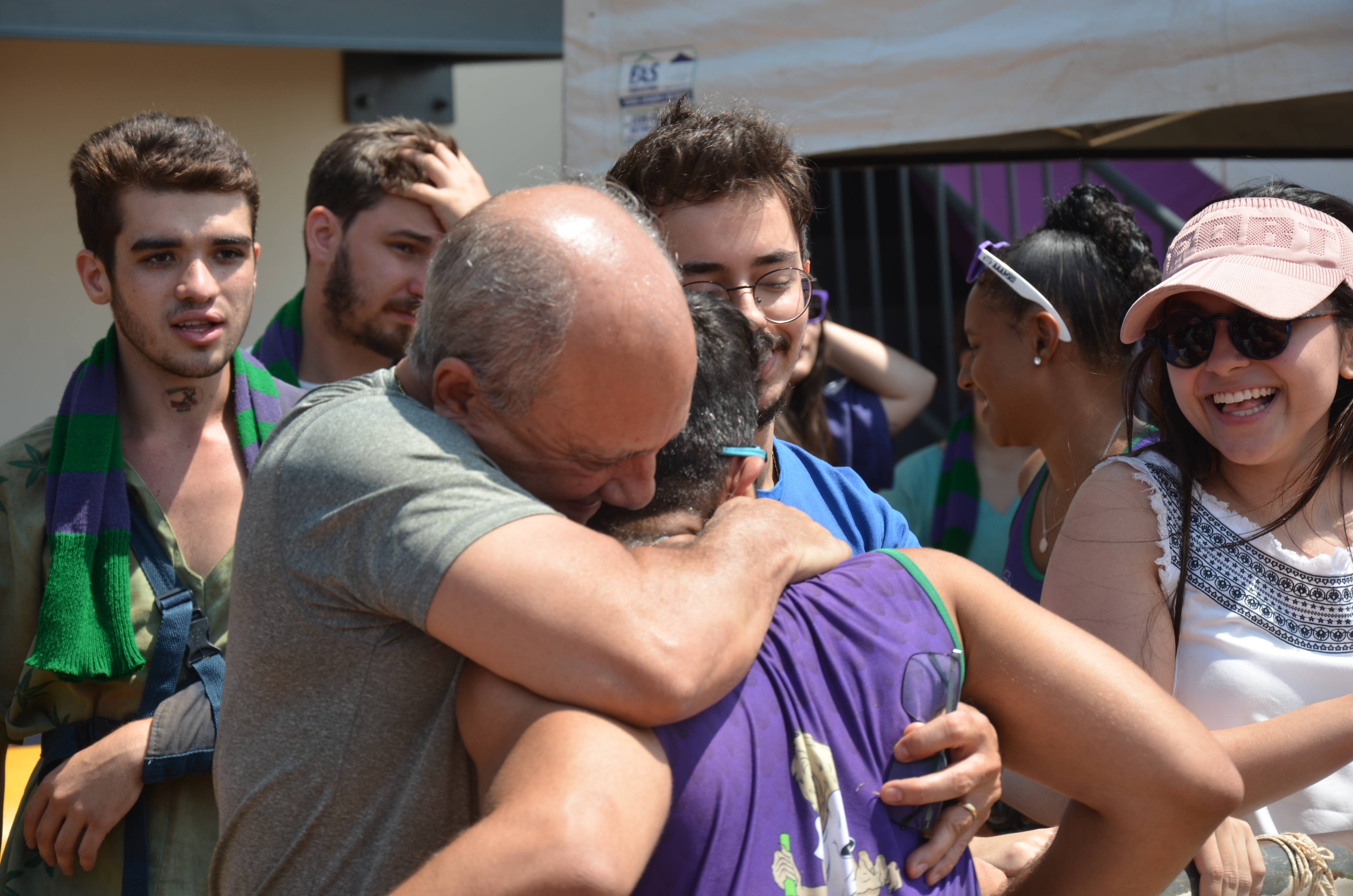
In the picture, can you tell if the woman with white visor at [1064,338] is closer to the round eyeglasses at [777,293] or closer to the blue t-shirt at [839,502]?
the blue t-shirt at [839,502]

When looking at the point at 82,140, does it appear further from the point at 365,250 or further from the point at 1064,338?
the point at 1064,338

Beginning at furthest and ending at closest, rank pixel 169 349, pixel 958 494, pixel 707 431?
pixel 958 494 < pixel 169 349 < pixel 707 431

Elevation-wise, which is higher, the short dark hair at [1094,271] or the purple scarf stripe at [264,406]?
the short dark hair at [1094,271]

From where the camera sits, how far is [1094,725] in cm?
137

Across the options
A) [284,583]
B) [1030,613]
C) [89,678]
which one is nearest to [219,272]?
[89,678]

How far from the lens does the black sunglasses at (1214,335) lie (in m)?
2.04

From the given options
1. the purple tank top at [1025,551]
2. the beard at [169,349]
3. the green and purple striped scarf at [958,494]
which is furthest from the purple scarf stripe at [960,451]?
the beard at [169,349]

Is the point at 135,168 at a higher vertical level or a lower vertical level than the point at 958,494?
higher

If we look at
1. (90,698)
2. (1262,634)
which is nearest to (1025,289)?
(1262,634)

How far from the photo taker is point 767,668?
1300 millimetres

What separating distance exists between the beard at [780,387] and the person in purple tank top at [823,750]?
16.6 inches

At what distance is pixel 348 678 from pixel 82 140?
13.6 ft

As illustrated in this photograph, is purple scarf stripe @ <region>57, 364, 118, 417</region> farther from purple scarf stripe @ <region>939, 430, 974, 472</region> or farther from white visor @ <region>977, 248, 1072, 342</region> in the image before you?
purple scarf stripe @ <region>939, 430, 974, 472</region>

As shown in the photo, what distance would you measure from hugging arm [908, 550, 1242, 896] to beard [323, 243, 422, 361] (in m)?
2.19
